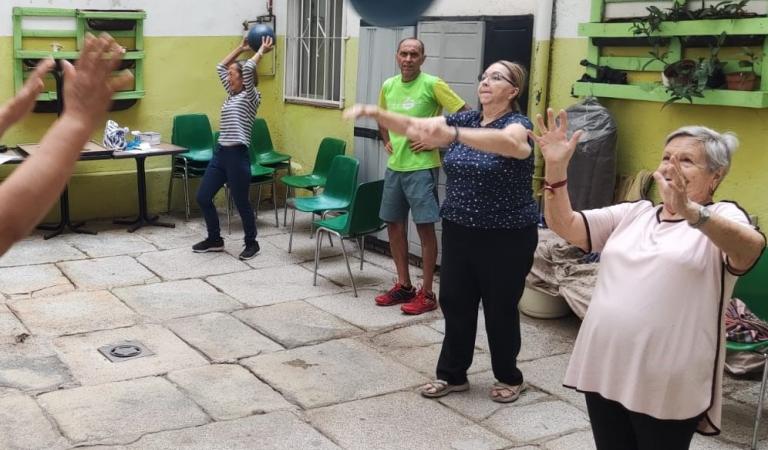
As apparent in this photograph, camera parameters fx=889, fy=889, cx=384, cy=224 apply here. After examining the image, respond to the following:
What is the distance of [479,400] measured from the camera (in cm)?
456

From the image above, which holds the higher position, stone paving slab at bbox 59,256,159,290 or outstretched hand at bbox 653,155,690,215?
outstretched hand at bbox 653,155,690,215

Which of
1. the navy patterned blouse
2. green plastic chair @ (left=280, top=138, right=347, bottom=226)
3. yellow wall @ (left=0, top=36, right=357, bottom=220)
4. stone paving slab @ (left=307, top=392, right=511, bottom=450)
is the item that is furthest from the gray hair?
yellow wall @ (left=0, top=36, right=357, bottom=220)

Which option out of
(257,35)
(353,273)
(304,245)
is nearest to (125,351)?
(353,273)

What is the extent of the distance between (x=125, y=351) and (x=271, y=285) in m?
1.61

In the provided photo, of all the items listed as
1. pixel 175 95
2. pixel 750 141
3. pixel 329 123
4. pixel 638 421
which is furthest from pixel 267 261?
pixel 638 421

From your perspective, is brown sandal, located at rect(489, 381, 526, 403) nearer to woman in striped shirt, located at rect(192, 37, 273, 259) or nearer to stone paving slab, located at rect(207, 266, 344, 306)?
stone paving slab, located at rect(207, 266, 344, 306)

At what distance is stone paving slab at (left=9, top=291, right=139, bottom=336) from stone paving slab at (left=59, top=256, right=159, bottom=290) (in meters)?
0.24

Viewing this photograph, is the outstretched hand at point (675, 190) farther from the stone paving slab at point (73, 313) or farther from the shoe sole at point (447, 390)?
the stone paving slab at point (73, 313)

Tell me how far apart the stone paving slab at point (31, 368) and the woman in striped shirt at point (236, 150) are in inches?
94.0

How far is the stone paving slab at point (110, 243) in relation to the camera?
748cm

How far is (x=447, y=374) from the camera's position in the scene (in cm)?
460

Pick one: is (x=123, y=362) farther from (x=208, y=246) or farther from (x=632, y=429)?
(x=632, y=429)

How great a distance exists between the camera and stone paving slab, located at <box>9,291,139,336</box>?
5.55 meters

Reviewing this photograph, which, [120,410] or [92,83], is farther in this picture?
[120,410]
